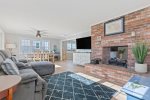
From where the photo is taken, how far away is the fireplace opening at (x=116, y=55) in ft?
12.4

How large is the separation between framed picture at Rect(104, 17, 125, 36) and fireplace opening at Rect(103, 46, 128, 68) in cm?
68

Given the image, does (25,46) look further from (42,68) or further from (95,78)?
(95,78)

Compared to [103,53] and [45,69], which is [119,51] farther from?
[45,69]

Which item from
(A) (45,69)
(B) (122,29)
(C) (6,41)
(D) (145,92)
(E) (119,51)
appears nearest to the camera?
(D) (145,92)

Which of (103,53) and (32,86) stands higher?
(103,53)

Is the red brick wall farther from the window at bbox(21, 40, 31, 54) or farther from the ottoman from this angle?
the window at bbox(21, 40, 31, 54)

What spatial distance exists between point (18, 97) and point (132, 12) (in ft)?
11.5

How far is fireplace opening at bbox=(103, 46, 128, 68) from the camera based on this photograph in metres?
3.78

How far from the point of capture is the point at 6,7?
9.62ft

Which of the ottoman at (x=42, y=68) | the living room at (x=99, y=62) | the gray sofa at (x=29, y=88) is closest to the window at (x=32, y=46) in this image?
the living room at (x=99, y=62)

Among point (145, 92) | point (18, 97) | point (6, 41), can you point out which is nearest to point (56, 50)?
point (6, 41)

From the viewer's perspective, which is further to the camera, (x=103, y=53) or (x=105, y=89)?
(x=103, y=53)

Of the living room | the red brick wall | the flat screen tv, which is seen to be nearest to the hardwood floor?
the living room

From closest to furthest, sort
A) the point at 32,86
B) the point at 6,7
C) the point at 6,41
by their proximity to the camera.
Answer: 1. the point at 32,86
2. the point at 6,7
3. the point at 6,41
